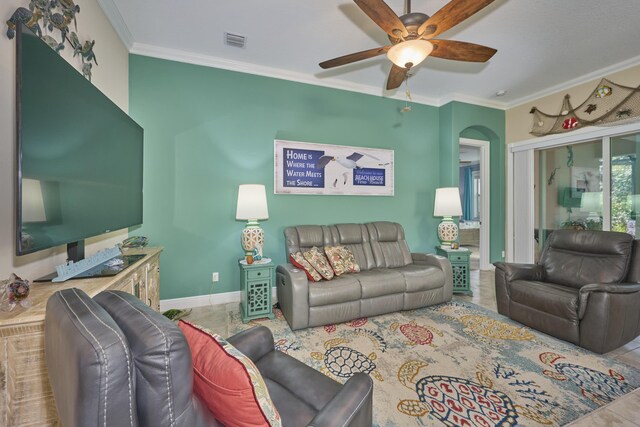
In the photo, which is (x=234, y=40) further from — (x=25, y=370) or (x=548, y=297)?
(x=548, y=297)

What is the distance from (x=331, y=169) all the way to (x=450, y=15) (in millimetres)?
2230

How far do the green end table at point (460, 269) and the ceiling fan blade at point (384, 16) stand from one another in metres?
A: 2.80

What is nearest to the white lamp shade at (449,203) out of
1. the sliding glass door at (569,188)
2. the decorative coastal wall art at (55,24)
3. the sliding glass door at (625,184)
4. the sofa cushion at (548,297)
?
the sofa cushion at (548,297)

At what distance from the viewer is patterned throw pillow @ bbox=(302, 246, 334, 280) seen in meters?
2.79

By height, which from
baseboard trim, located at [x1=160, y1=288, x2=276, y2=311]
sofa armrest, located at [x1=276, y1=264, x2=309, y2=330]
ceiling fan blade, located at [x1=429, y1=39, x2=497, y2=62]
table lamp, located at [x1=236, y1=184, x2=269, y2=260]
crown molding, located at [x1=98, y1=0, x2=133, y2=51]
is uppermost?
crown molding, located at [x1=98, y1=0, x2=133, y2=51]

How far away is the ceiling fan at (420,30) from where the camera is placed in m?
1.62

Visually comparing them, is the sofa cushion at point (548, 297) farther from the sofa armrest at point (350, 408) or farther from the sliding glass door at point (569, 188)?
the sofa armrest at point (350, 408)

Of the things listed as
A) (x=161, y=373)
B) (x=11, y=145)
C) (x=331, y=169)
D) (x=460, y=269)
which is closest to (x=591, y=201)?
(x=460, y=269)

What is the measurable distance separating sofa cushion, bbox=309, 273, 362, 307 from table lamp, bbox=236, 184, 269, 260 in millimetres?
791

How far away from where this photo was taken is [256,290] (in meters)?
2.77

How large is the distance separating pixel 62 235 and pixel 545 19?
13.5ft

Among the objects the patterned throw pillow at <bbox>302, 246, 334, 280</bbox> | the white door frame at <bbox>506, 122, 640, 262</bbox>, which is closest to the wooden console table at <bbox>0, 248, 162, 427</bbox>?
the patterned throw pillow at <bbox>302, 246, 334, 280</bbox>

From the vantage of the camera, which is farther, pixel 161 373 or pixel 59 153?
pixel 59 153

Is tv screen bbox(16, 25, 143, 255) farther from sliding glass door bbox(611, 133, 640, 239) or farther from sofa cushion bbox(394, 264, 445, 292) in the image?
sliding glass door bbox(611, 133, 640, 239)
